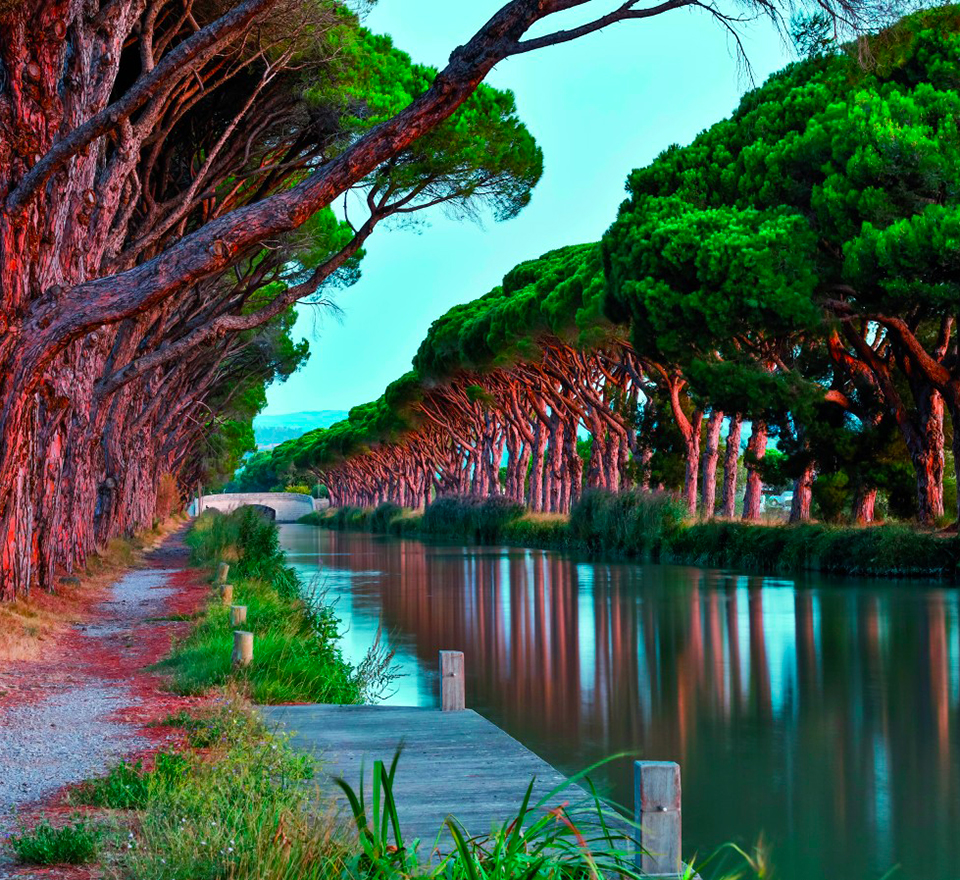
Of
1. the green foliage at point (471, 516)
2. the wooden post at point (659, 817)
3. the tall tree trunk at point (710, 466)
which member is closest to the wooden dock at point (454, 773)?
the wooden post at point (659, 817)

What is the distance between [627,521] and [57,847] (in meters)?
27.3

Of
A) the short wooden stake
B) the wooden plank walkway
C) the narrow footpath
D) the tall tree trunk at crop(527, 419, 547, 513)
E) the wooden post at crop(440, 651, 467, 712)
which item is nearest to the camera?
the wooden plank walkway

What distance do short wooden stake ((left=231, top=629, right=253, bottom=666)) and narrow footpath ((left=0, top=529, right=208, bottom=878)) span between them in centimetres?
57

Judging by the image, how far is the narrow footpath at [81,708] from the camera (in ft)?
19.1

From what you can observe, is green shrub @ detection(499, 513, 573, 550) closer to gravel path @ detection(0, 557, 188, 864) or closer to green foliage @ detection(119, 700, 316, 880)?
gravel path @ detection(0, 557, 188, 864)

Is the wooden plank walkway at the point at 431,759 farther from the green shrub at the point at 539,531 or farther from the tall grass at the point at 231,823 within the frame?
the green shrub at the point at 539,531

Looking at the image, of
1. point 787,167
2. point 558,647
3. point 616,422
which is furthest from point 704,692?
point 616,422

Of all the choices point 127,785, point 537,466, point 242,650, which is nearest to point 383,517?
point 537,466

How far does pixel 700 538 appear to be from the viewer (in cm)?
2775

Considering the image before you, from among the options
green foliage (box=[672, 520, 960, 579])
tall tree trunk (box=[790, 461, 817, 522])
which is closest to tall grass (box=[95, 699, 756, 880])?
green foliage (box=[672, 520, 960, 579])

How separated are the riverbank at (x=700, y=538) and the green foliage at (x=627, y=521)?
1.0 inches

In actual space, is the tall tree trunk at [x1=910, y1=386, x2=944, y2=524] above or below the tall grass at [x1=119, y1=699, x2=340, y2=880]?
above

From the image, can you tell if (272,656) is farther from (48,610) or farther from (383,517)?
(383,517)

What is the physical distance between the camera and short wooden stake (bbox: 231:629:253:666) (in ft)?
29.8
